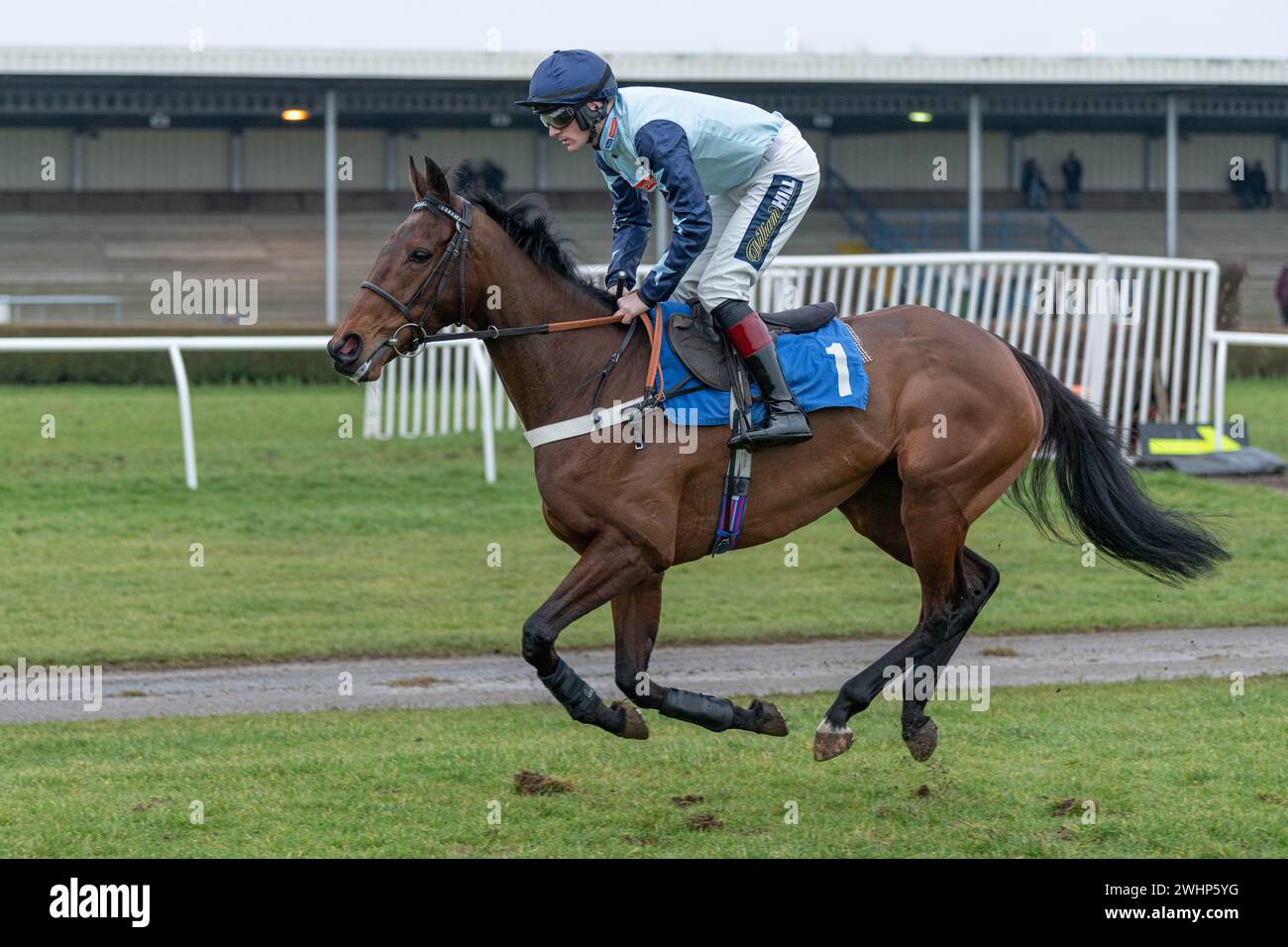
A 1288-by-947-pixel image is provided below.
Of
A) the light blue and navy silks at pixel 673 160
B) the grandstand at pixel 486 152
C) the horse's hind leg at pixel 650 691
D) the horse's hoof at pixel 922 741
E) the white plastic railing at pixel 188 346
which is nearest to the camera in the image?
the light blue and navy silks at pixel 673 160

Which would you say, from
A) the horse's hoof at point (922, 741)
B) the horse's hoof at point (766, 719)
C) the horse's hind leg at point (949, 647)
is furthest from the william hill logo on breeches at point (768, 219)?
the horse's hoof at point (922, 741)

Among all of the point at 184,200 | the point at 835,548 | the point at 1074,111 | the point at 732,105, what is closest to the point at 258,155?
the point at 184,200

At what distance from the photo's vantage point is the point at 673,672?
23.8ft

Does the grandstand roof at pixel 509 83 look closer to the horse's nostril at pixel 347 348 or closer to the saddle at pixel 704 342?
the saddle at pixel 704 342

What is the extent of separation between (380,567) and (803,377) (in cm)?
499

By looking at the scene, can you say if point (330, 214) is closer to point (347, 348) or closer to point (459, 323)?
point (459, 323)

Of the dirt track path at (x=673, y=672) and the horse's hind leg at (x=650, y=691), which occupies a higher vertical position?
the horse's hind leg at (x=650, y=691)

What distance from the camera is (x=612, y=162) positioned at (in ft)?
16.4

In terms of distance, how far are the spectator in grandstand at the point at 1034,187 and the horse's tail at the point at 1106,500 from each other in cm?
2640

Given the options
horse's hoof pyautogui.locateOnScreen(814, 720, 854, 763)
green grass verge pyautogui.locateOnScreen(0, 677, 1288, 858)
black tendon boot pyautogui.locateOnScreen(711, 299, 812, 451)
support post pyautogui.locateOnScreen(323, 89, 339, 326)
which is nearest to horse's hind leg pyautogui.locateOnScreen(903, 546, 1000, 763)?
green grass verge pyautogui.locateOnScreen(0, 677, 1288, 858)

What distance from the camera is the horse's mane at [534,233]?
16.5ft

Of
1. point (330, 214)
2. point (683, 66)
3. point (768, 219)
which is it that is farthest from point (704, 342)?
point (683, 66)

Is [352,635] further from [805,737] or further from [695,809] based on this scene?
[695,809]
